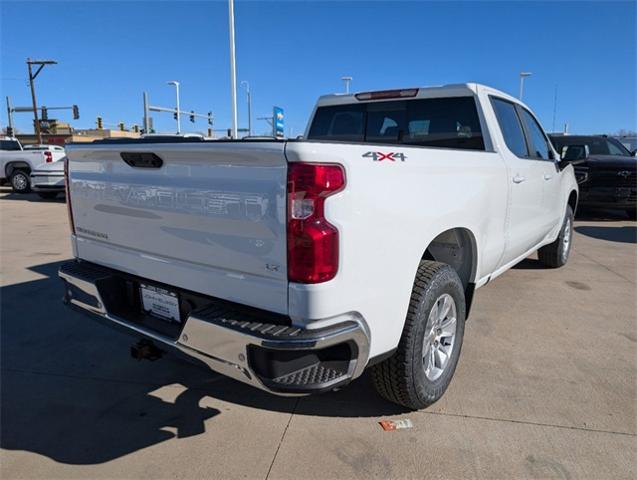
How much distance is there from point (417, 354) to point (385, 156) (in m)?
1.08

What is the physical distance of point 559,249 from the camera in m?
5.88

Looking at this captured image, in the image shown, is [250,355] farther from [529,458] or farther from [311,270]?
[529,458]

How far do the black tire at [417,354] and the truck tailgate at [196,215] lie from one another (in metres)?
0.82

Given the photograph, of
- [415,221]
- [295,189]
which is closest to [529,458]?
[415,221]

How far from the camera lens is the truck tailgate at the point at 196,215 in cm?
196

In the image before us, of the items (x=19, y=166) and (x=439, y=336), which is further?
(x=19, y=166)

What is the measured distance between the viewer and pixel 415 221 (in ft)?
7.72

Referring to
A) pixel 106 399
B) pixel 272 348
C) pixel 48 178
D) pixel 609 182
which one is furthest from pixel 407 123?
pixel 48 178

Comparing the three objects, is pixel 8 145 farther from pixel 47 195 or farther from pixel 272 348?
Result: pixel 272 348

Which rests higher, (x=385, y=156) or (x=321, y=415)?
(x=385, y=156)

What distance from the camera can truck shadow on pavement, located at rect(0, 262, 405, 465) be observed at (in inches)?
101

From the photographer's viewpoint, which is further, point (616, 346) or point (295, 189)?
point (616, 346)

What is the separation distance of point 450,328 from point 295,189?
1606mm

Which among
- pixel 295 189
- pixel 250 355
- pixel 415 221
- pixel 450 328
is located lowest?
pixel 450 328
